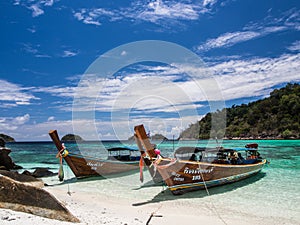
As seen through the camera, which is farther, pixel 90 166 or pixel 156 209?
pixel 90 166

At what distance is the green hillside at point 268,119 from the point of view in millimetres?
73438

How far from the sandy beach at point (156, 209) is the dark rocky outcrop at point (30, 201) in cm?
17

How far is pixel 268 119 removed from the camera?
8244 cm

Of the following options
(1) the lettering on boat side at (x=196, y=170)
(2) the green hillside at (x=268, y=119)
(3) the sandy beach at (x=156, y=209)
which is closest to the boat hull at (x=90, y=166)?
(3) the sandy beach at (x=156, y=209)

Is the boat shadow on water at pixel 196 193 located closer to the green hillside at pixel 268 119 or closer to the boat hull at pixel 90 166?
the boat hull at pixel 90 166

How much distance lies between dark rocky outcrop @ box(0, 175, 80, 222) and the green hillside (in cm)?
6174

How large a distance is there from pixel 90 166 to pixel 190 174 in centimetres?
624

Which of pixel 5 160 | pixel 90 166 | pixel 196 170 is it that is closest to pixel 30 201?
pixel 196 170

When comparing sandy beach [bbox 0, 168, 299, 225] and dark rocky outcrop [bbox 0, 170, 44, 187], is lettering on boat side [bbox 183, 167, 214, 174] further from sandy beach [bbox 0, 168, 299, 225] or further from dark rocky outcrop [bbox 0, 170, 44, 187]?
dark rocky outcrop [bbox 0, 170, 44, 187]

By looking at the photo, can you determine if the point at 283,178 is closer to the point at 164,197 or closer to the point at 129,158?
the point at 164,197

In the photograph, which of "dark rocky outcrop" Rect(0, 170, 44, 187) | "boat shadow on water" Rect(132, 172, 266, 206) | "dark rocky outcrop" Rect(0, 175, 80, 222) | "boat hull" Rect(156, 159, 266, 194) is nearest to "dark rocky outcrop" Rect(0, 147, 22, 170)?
"dark rocky outcrop" Rect(0, 170, 44, 187)

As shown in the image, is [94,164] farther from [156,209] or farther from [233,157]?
[233,157]

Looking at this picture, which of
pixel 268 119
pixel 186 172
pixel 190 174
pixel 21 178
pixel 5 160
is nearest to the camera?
pixel 186 172

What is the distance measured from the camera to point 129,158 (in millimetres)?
16250
